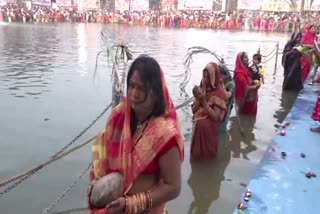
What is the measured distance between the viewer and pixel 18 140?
20.8 ft

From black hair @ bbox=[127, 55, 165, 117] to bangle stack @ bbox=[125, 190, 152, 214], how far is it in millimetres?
421

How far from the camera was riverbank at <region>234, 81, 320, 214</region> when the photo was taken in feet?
13.4

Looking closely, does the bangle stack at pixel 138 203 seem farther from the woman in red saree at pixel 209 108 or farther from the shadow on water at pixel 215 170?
the woman in red saree at pixel 209 108

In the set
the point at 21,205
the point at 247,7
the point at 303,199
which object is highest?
the point at 247,7

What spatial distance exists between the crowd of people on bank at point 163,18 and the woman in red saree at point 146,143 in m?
38.5

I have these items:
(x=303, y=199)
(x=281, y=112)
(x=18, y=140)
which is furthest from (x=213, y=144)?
(x=281, y=112)

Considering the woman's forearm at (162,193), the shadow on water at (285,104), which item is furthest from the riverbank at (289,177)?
the woman's forearm at (162,193)

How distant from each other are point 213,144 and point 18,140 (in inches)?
127

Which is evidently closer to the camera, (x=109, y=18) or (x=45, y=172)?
(x=45, y=172)

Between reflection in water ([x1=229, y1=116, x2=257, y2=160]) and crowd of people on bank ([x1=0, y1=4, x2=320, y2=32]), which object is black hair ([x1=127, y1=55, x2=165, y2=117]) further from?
crowd of people on bank ([x1=0, y1=4, x2=320, y2=32])

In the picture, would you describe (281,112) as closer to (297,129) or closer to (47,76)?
(297,129)

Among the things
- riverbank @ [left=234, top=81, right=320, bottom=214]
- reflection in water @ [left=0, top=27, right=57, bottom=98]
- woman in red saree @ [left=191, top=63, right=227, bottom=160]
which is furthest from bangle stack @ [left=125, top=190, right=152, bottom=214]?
reflection in water @ [left=0, top=27, right=57, bottom=98]

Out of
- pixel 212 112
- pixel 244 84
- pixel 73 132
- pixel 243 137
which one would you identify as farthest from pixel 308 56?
pixel 73 132

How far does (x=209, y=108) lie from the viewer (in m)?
5.02
